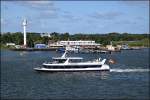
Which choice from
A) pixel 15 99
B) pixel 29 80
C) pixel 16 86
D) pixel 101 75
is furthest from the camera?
pixel 101 75

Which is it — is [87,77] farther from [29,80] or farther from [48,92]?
[48,92]

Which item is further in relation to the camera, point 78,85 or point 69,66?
point 69,66

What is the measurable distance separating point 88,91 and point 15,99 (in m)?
9.53

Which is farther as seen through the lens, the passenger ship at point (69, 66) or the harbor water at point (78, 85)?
the passenger ship at point (69, 66)

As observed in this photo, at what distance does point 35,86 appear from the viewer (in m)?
56.4

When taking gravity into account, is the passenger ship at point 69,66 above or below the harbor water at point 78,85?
above

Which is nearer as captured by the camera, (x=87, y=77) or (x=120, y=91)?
(x=120, y=91)

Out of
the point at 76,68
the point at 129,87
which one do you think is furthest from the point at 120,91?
the point at 76,68

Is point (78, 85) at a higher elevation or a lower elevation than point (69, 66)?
lower

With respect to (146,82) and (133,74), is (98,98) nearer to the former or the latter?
(146,82)

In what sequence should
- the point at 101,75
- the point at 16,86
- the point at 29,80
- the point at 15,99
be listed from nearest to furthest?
the point at 15,99 < the point at 16,86 < the point at 29,80 < the point at 101,75

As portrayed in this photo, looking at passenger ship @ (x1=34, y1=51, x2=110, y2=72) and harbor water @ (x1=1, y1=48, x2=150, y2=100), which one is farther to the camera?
passenger ship @ (x1=34, y1=51, x2=110, y2=72)

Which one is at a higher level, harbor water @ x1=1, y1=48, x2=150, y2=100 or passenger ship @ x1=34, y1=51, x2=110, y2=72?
passenger ship @ x1=34, y1=51, x2=110, y2=72

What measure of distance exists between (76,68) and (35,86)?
17.1 m
